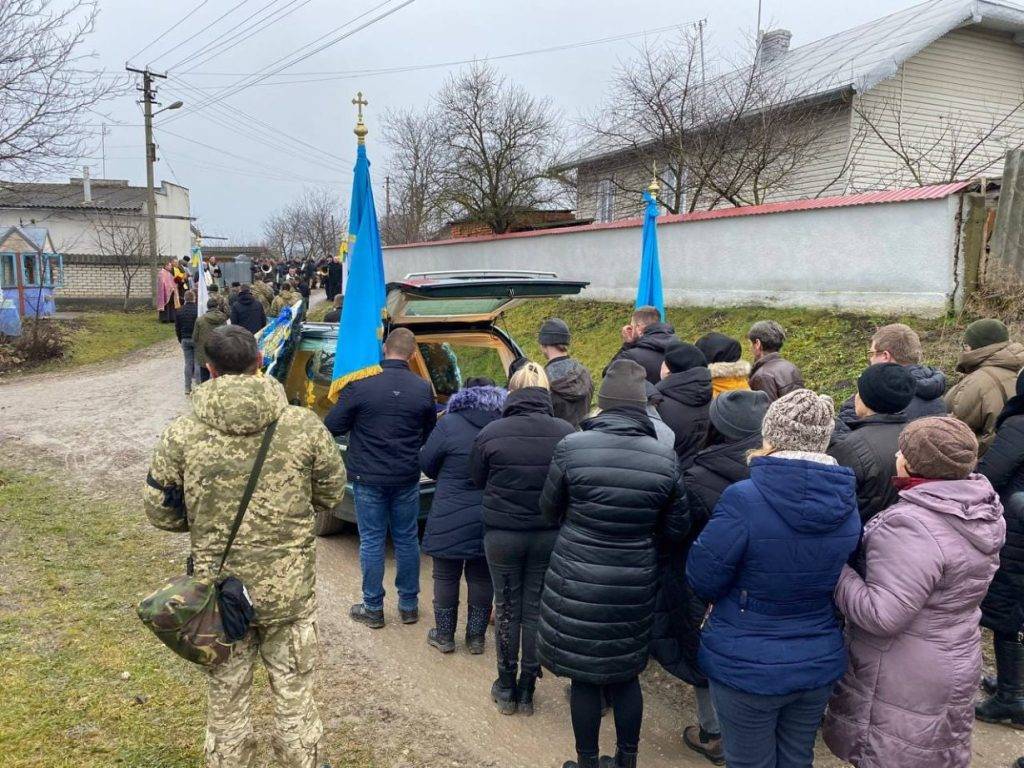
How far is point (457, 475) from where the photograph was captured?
13.8ft

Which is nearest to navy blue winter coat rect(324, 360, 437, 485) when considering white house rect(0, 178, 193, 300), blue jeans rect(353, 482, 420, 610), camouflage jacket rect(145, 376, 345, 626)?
blue jeans rect(353, 482, 420, 610)

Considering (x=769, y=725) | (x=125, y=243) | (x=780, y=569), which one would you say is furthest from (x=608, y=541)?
(x=125, y=243)

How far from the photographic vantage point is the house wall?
1579cm

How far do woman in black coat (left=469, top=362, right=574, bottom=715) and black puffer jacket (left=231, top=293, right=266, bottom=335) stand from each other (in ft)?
29.2

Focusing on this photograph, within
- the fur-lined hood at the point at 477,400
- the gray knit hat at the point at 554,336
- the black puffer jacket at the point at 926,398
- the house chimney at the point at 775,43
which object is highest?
the house chimney at the point at 775,43

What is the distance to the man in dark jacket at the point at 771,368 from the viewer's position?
455 cm

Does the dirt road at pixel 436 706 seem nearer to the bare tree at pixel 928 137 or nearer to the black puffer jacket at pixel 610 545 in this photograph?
the black puffer jacket at pixel 610 545

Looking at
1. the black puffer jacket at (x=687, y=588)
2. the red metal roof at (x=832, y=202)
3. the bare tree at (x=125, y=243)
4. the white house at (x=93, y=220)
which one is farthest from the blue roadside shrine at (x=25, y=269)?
the black puffer jacket at (x=687, y=588)

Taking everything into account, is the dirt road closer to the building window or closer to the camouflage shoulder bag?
the camouflage shoulder bag

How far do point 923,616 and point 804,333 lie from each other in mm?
7543

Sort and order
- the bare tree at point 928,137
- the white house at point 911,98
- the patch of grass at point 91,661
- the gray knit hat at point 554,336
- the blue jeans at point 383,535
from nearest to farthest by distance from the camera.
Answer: the patch of grass at point 91,661 < the blue jeans at point 383,535 < the gray knit hat at point 554,336 < the white house at point 911,98 < the bare tree at point 928,137

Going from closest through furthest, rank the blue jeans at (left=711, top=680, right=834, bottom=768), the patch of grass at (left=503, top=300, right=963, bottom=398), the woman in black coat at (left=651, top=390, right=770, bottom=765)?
the blue jeans at (left=711, top=680, right=834, bottom=768), the woman in black coat at (left=651, top=390, right=770, bottom=765), the patch of grass at (left=503, top=300, right=963, bottom=398)

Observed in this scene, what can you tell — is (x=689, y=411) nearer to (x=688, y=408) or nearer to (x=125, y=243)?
(x=688, y=408)

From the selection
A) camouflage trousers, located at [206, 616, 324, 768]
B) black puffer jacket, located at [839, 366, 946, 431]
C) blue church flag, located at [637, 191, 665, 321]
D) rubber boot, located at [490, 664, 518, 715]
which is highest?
blue church flag, located at [637, 191, 665, 321]
